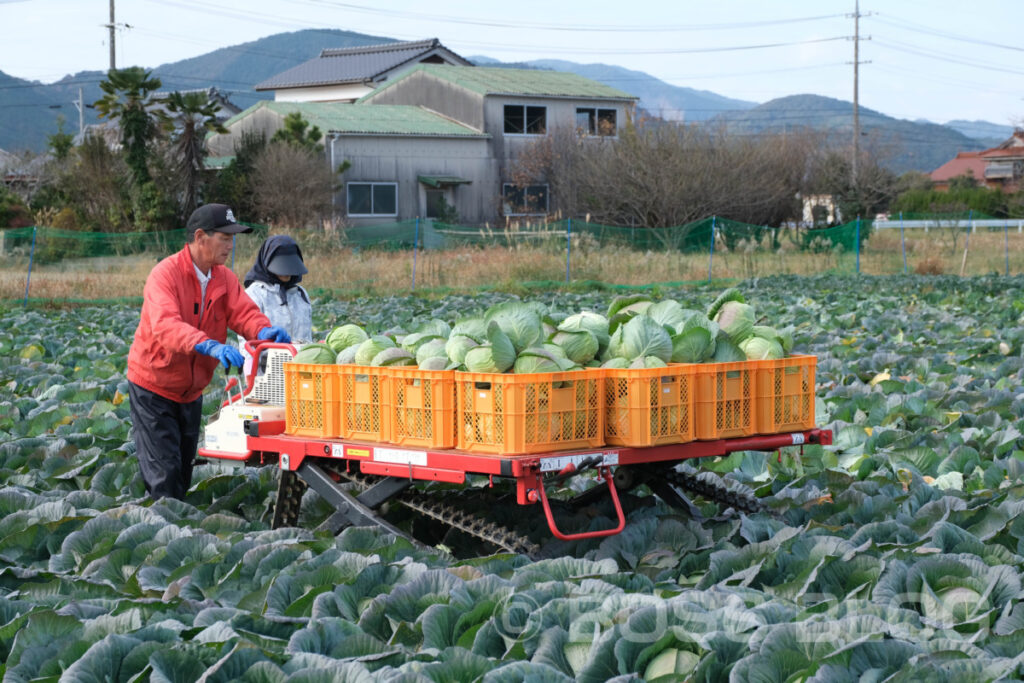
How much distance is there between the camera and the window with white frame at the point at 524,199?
136ft

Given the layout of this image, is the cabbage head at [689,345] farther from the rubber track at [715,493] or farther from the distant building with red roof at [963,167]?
the distant building with red roof at [963,167]

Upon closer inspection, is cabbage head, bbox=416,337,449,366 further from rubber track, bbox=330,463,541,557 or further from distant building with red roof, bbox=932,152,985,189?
distant building with red roof, bbox=932,152,985,189

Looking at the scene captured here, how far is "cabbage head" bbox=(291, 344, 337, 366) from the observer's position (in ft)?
17.3

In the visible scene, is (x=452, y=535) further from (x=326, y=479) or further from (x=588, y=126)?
(x=588, y=126)

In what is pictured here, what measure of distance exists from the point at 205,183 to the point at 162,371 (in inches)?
1139

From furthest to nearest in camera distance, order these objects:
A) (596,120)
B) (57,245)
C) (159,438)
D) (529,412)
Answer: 1. (596,120)
2. (57,245)
3. (159,438)
4. (529,412)

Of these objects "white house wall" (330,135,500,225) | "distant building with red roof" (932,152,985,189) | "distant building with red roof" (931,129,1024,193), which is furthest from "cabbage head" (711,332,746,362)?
"distant building with red roof" (932,152,985,189)

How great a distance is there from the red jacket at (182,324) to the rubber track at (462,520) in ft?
3.22

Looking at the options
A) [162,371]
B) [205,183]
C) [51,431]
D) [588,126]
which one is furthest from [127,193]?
[162,371]

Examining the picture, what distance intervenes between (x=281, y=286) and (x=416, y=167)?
34882 millimetres

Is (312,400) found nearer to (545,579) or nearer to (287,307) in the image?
(287,307)

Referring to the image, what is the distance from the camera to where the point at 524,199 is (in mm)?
41812

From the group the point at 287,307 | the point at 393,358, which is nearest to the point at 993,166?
the point at 287,307

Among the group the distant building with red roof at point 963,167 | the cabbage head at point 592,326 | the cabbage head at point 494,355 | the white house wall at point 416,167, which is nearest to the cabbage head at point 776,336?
the cabbage head at point 592,326
